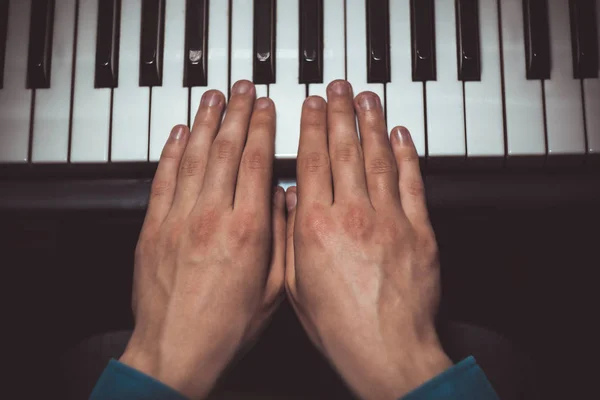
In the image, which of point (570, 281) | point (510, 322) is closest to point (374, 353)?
point (510, 322)

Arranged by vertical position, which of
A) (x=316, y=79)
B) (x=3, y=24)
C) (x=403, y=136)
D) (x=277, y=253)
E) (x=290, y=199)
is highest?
(x=3, y=24)

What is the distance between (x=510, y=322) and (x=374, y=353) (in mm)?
376

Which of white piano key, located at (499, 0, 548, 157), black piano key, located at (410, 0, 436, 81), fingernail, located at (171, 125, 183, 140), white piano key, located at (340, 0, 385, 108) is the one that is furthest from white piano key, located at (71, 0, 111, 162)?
white piano key, located at (499, 0, 548, 157)

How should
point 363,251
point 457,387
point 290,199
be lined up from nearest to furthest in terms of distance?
point 457,387
point 363,251
point 290,199

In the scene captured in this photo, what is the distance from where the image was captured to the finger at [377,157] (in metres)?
0.76

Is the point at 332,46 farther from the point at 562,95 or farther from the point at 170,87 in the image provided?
the point at 562,95

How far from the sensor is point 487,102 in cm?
74

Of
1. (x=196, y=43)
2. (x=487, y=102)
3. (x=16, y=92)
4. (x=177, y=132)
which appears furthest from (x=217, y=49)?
(x=487, y=102)

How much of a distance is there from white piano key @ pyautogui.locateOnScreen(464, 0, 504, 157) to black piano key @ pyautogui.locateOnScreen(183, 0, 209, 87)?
1.55 feet

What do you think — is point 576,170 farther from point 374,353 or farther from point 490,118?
point 374,353

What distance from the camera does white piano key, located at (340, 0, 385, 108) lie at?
0.75 meters

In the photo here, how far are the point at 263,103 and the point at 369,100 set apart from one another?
→ 7.5 inches

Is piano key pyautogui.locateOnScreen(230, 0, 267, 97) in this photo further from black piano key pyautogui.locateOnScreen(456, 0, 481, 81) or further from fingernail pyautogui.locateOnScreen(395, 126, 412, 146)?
black piano key pyautogui.locateOnScreen(456, 0, 481, 81)

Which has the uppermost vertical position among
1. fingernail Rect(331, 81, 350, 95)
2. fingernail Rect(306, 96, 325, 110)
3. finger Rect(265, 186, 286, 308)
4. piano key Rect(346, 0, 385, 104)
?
piano key Rect(346, 0, 385, 104)
